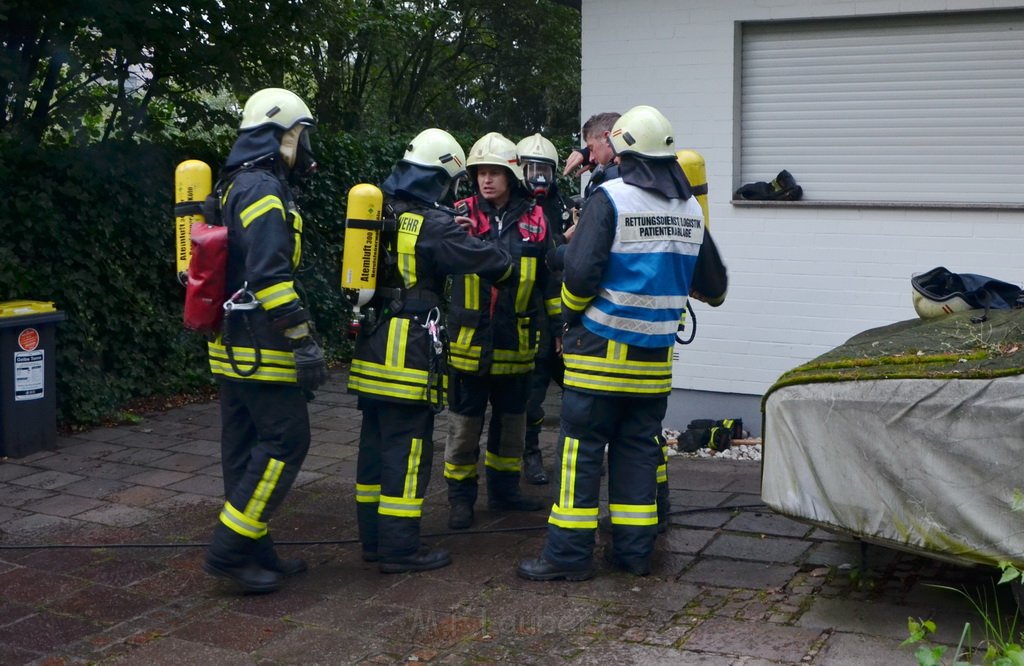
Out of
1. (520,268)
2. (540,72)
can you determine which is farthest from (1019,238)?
(540,72)

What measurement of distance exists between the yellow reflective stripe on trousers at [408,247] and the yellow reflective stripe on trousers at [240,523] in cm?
127

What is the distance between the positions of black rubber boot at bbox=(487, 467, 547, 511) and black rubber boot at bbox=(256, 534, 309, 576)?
1324 mm

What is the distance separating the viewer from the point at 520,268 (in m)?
6.15

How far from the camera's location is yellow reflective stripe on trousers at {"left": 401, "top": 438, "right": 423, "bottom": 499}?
5359mm

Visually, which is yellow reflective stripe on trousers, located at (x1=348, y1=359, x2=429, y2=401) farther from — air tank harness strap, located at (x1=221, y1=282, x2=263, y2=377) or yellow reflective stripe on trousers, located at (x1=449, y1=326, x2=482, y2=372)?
yellow reflective stripe on trousers, located at (x1=449, y1=326, x2=482, y2=372)

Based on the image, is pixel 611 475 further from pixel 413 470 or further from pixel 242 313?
pixel 242 313

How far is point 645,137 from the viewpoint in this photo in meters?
5.13

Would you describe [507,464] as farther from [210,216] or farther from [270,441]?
[210,216]

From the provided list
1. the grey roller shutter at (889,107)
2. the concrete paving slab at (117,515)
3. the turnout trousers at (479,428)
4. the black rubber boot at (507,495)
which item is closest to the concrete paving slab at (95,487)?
the concrete paving slab at (117,515)

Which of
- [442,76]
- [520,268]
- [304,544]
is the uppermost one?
[442,76]

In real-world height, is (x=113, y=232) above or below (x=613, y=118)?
below

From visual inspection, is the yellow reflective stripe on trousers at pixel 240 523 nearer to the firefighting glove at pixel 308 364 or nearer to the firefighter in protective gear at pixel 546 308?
the firefighting glove at pixel 308 364

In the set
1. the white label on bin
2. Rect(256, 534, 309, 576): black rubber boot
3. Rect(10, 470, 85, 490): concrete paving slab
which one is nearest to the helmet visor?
Rect(256, 534, 309, 576): black rubber boot

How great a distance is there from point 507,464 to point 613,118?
200 cm
